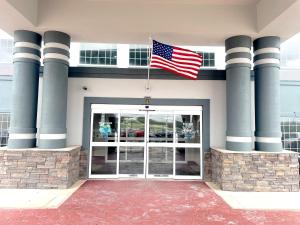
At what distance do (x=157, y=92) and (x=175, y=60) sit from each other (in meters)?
1.82

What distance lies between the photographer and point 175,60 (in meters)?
7.05

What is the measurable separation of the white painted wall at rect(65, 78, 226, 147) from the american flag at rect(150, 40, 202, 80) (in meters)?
1.55

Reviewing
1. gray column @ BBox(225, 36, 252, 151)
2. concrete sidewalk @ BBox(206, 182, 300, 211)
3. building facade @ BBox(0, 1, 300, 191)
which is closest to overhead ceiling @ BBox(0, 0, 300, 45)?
building facade @ BBox(0, 1, 300, 191)

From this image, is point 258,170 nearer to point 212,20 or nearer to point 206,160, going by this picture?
point 206,160

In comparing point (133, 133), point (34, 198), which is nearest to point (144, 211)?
point (34, 198)

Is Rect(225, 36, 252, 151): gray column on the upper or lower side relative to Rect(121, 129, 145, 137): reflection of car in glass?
upper

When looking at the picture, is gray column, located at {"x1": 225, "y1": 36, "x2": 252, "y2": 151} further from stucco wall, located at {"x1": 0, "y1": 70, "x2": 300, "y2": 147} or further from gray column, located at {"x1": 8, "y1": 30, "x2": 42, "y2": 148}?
gray column, located at {"x1": 8, "y1": 30, "x2": 42, "y2": 148}

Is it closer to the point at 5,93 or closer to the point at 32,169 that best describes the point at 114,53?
the point at 5,93

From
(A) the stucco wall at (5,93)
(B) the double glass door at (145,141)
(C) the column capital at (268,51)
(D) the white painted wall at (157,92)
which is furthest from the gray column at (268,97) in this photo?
(A) the stucco wall at (5,93)

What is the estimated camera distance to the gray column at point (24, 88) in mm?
7344

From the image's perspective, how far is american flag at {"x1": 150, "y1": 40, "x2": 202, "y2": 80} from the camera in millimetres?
6895

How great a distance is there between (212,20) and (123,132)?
16.1 feet

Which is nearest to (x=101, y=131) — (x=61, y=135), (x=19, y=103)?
(x=61, y=135)

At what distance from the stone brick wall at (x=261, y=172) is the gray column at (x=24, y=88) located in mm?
6358
